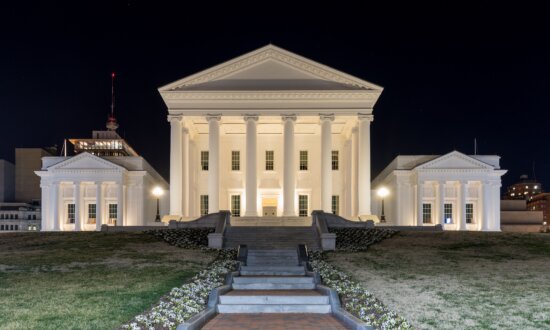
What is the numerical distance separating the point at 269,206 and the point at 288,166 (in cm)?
821

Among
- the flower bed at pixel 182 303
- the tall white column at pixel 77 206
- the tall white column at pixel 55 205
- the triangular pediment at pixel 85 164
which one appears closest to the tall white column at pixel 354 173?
the triangular pediment at pixel 85 164

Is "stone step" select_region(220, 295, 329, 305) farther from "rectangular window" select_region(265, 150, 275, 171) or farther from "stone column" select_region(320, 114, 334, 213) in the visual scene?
"rectangular window" select_region(265, 150, 275, 171)

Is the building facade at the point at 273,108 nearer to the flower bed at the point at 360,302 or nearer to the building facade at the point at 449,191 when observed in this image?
the building facade at the point at 449,191

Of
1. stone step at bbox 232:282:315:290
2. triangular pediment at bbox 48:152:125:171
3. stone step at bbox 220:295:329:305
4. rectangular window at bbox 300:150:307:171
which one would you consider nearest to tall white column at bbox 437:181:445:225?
rectangular window at bbox 300:150:307:171

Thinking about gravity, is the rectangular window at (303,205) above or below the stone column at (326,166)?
below

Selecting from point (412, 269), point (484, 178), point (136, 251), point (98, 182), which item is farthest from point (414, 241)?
point (98, 182)

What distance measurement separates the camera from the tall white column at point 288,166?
150ft

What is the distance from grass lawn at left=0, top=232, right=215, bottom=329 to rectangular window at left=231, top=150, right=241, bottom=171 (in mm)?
19719

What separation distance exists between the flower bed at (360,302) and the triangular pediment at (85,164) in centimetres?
3359

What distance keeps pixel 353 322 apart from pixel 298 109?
32853 millimetres

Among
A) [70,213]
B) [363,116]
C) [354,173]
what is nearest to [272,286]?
[363,116]

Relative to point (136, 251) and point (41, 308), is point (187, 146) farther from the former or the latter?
point (41, 308)

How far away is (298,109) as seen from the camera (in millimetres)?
46188

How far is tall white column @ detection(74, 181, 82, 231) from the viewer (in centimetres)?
5162
